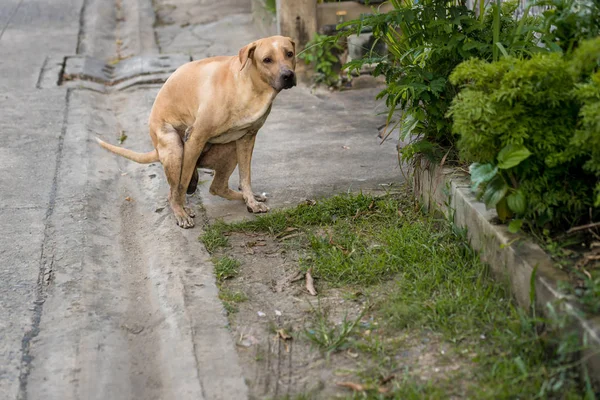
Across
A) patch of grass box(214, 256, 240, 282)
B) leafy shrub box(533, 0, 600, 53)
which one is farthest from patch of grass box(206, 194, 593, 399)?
leafy shrub box(533, 0, 600, 53)

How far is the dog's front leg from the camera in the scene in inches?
209

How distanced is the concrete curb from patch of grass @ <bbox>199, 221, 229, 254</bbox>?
4.26ft

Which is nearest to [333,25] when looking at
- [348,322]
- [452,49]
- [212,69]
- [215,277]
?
[212,69]

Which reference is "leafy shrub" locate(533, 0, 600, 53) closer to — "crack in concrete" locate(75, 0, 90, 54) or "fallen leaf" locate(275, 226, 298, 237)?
"fallen leaf" locate(275, 226, 298, 237)

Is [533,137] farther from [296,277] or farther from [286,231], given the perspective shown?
[286,231]

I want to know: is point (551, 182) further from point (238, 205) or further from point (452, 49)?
point (238, 205)

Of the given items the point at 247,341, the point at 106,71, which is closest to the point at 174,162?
the point at 247,341

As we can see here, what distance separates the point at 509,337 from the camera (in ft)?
11.3

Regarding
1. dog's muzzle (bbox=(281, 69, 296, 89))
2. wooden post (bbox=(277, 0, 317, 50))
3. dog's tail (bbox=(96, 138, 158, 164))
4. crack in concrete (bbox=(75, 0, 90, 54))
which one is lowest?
crack in concrete (bbox=(75, 0, 90, 54))

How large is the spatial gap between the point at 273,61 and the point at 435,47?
101 centimetres

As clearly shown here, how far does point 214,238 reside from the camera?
4867 mm

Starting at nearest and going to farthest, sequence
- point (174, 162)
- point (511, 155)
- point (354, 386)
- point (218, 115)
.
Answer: point (354, 386), point (511, 155), point (218, 115), point (174, 162)

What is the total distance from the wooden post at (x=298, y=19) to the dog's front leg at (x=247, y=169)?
3332 millimetres

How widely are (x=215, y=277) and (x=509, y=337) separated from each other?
67.2 inches
